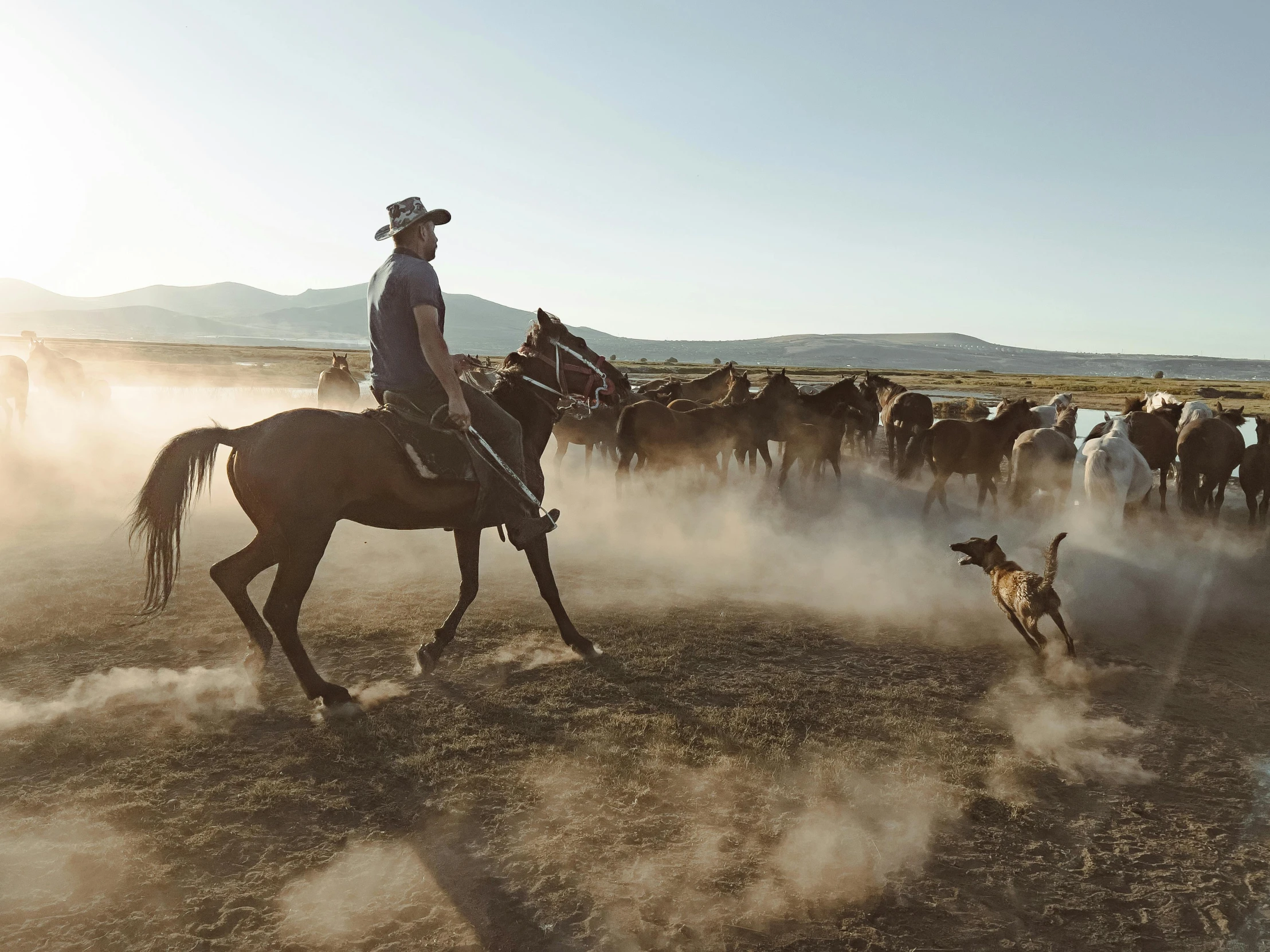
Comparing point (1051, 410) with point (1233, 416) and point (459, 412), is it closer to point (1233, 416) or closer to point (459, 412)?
point (1233, 416)

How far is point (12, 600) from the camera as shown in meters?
7.71

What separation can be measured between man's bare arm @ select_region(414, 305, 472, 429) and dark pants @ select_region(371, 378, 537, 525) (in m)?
0.35

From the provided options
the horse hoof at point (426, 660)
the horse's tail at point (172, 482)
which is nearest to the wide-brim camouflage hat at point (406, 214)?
the horse's tail at point (172, 482)

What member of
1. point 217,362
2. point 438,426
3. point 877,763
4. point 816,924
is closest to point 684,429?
point 438,426

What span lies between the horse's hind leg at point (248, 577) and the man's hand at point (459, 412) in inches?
61.5

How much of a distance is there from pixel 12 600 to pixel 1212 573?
14.3 m

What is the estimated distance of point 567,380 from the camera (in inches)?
279

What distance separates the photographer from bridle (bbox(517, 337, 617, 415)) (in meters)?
6.99

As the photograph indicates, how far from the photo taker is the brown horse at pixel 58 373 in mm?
24578

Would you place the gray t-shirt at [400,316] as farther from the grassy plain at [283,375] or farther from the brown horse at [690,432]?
the grassy plain at [283,375]

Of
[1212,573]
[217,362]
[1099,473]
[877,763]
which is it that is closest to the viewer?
[877,763]

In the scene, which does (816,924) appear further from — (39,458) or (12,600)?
(39,458)

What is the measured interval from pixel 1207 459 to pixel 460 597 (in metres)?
14.9

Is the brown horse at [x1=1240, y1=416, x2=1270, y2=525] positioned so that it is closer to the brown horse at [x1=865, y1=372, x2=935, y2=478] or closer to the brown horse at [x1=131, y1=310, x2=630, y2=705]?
the brown horse at [x1=865, y1=372, x2=935, y2=478]
